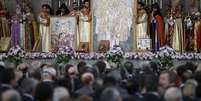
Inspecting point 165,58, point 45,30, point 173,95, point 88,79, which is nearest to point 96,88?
point 88,79

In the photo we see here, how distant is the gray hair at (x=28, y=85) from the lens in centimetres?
862

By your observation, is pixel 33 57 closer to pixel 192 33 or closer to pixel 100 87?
pixel 192 33

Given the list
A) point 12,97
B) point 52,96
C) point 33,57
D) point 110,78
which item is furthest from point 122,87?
point 33,57

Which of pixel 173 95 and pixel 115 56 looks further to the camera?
pixel 115 56

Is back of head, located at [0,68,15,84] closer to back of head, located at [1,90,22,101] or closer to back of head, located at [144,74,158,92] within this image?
back of head, located at [1,90,22,101]

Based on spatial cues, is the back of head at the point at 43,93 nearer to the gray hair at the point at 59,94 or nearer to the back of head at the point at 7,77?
the gray hair at the point at 59,94

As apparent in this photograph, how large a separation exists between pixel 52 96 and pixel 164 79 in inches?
81.4

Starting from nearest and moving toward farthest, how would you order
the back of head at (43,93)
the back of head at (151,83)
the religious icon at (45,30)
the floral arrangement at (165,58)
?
the back of head at (43,93) → the back of head at (151,83) → the floral arrangement at (165,58) → the religious icon at (45,30)

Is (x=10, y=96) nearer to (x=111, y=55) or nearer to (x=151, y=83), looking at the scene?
(x=151, y=83)

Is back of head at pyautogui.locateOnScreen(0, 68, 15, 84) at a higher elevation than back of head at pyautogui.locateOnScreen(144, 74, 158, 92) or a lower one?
higher

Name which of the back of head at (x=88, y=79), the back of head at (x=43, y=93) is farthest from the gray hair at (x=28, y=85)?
the back of head at (x=43, y=93)

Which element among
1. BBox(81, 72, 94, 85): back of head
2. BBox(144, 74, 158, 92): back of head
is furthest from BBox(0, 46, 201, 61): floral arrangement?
BBox(144, 74, 158, 92): back of head

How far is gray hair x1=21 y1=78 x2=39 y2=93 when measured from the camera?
8617 mm

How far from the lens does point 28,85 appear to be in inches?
343
